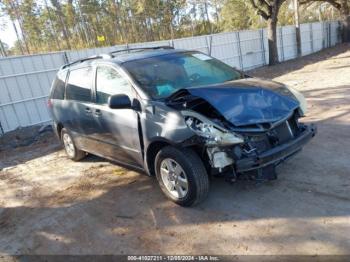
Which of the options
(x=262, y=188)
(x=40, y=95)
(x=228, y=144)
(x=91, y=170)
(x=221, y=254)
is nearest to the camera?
(x=221, y=254)

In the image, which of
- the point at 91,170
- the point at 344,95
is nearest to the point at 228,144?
the point at 91,170

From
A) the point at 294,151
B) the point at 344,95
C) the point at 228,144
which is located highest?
the point at 228,144

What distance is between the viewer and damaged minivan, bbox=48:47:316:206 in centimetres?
367

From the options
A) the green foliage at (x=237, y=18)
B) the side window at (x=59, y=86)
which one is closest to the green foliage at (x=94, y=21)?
the green foliage at (x=237, y=18)

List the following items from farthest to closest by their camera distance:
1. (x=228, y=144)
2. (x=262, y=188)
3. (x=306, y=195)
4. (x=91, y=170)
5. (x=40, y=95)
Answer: (x=40, y=95) → (x=91, y=170) → (x=262, y=188) → (x=306, y=195) → (x=228, y=144)

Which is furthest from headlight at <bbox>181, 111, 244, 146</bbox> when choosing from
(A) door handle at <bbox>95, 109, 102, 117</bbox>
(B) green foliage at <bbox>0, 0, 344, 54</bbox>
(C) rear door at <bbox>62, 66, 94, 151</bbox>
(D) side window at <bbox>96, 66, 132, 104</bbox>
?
(B) green foliage at <bbox>0, 0, 344, 54</bbox>

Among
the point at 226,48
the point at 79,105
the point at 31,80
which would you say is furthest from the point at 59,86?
the point at 226,48

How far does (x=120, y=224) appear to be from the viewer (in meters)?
4.00

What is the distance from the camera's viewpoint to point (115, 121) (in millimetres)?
4645

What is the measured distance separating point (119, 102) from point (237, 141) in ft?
4.99

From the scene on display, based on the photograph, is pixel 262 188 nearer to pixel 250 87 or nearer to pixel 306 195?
pixel 306 195

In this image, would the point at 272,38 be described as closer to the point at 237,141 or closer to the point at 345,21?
the point at 345,21

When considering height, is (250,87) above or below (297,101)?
above

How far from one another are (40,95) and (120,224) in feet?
27.0
